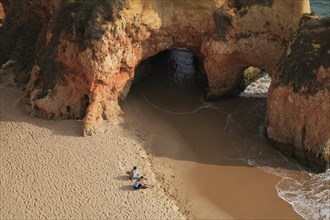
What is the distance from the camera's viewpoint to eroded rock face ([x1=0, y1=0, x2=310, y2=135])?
69.9 ft

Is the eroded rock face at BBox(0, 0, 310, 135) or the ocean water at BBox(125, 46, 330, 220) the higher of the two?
the eroded rock face at BBox(0, 0, 310, 135)

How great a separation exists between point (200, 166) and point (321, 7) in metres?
21.2

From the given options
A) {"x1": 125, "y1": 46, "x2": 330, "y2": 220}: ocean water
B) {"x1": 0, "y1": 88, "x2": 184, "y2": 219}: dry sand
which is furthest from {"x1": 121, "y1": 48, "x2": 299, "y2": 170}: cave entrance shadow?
Answer: {"x1": 0, "y1": 88, "x2": 184, "y2": 219}: dry sand

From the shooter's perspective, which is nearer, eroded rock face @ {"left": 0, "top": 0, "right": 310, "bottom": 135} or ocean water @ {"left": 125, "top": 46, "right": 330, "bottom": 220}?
ocean water @ {"left": 125, "top": 46, "right": 330, "bottom": 220}

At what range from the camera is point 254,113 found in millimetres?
23859

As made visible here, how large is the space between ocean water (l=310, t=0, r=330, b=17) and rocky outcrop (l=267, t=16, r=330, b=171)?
49.0ft

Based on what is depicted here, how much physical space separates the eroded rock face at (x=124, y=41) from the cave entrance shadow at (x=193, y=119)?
1.94m

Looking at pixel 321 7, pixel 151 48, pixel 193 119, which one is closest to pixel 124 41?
pixel 151 48

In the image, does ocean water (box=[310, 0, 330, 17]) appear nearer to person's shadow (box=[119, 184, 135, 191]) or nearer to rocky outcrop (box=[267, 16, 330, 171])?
rocky outcrop (box=[267, 16, 330, 171])

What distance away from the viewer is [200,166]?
66.6 ft

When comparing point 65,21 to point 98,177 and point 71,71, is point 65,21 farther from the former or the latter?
point 98,177

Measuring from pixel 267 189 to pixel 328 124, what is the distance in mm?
3733

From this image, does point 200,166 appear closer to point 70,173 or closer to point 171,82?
point 70,173

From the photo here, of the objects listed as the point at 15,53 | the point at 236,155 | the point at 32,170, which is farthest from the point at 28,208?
the point at 15,53
